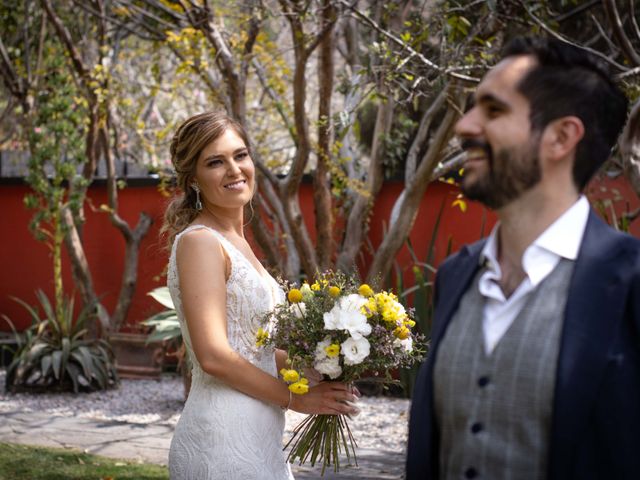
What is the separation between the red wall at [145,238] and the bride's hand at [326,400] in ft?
20.8

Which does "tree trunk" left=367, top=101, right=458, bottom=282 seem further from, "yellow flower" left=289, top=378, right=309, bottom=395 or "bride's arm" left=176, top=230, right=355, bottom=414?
"yellow flower" left=289, top=378, right=309, bottom=395

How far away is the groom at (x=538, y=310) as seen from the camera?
183 cm

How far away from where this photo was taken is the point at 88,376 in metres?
9.78

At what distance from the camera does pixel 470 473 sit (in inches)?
78.1

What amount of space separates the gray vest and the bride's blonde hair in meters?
1.68

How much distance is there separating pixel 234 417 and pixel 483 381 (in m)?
1.43

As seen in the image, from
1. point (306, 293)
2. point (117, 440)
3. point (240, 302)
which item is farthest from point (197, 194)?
point (117, 440)

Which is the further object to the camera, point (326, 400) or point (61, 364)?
point (61, 364)

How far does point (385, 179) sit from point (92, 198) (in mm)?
4107

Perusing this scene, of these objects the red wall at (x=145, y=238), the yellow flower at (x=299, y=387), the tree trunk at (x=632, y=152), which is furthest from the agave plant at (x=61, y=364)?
the yellow flower at (x=299, y=387)

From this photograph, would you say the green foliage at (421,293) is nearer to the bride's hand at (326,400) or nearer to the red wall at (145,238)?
the red wall at (145,238)

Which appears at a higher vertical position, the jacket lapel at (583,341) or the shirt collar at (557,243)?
the shirt collar at (557,243)

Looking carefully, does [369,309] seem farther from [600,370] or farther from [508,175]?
[600,370]

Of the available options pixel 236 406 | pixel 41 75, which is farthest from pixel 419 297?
pixel 236 406
